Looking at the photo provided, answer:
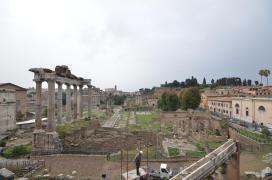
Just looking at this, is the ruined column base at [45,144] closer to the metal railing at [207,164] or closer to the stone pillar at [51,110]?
the stone pillar at [51,110]

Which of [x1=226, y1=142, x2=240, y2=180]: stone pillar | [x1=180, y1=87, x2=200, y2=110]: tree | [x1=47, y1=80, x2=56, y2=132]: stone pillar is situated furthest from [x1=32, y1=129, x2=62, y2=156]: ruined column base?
[x1=180, y1=87, x2=200, y2=110]: tree

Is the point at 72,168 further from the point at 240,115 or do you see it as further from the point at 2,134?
the point at 240,115

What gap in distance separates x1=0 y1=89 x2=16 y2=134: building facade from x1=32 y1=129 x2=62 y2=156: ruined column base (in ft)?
74.4

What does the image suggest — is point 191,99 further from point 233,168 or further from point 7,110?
point 233,168

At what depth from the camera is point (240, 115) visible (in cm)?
5156

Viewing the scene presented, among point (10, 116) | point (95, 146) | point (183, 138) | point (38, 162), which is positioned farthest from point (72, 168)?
point (10, 116)

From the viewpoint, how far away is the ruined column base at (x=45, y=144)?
1020 inches

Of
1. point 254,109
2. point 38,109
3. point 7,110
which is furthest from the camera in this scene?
point 7,110

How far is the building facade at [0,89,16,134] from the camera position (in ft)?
149

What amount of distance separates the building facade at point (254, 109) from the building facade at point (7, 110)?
43.1 meters

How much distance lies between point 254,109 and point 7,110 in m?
43.5

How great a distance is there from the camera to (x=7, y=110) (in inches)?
1839

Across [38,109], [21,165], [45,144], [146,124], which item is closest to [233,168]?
[21,165]

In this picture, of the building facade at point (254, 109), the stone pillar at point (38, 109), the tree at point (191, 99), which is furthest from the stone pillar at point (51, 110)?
the tree at point (191, 99)
